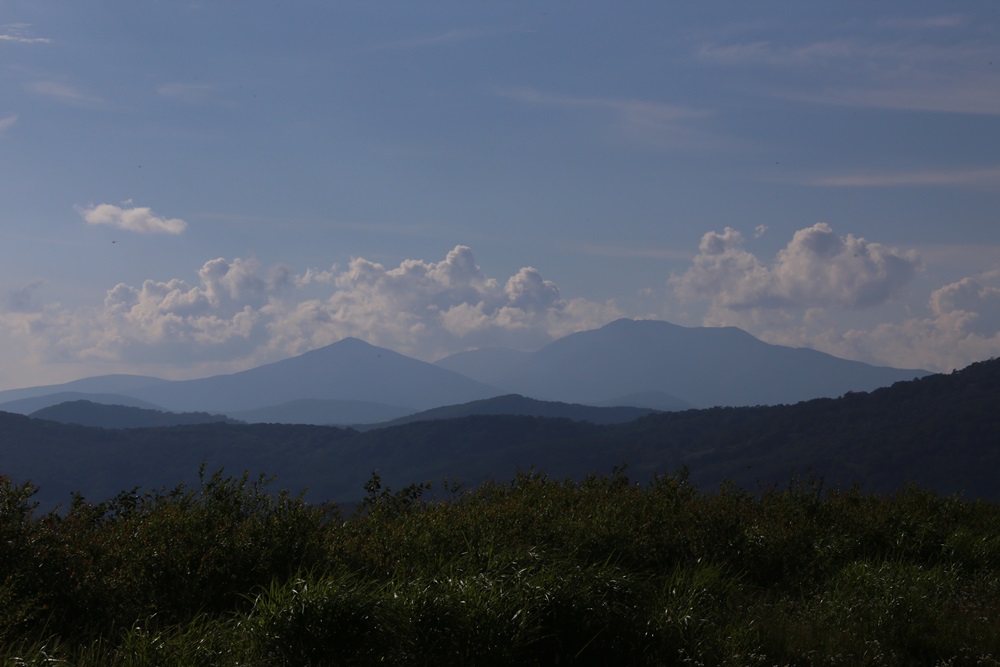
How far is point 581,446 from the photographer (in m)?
148

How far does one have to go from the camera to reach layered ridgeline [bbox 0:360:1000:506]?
9906cm

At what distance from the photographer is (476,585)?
6.56 meters

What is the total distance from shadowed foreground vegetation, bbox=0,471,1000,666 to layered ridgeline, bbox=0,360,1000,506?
71761 millimetres

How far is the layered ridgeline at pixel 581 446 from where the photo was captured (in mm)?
99062

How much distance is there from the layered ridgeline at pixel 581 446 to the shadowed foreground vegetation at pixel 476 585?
2825 inches

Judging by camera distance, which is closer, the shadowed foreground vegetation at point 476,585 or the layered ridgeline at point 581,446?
the shadowed foreground vegetation at point 476,585

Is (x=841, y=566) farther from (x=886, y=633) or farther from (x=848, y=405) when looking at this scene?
(x=848, y=405)

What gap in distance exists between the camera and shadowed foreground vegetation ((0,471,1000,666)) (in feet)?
19.8

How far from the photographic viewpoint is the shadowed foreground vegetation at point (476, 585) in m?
6.04

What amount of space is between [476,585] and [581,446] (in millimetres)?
142604

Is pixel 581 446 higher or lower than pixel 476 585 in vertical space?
lower

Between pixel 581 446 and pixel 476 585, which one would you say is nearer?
pixel 476 585

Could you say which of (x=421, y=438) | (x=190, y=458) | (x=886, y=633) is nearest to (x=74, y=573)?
(x=886, y=633)

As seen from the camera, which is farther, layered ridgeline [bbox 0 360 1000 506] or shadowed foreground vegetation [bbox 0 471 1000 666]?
layered ridgeline [bbox 0 360 1000 506]
